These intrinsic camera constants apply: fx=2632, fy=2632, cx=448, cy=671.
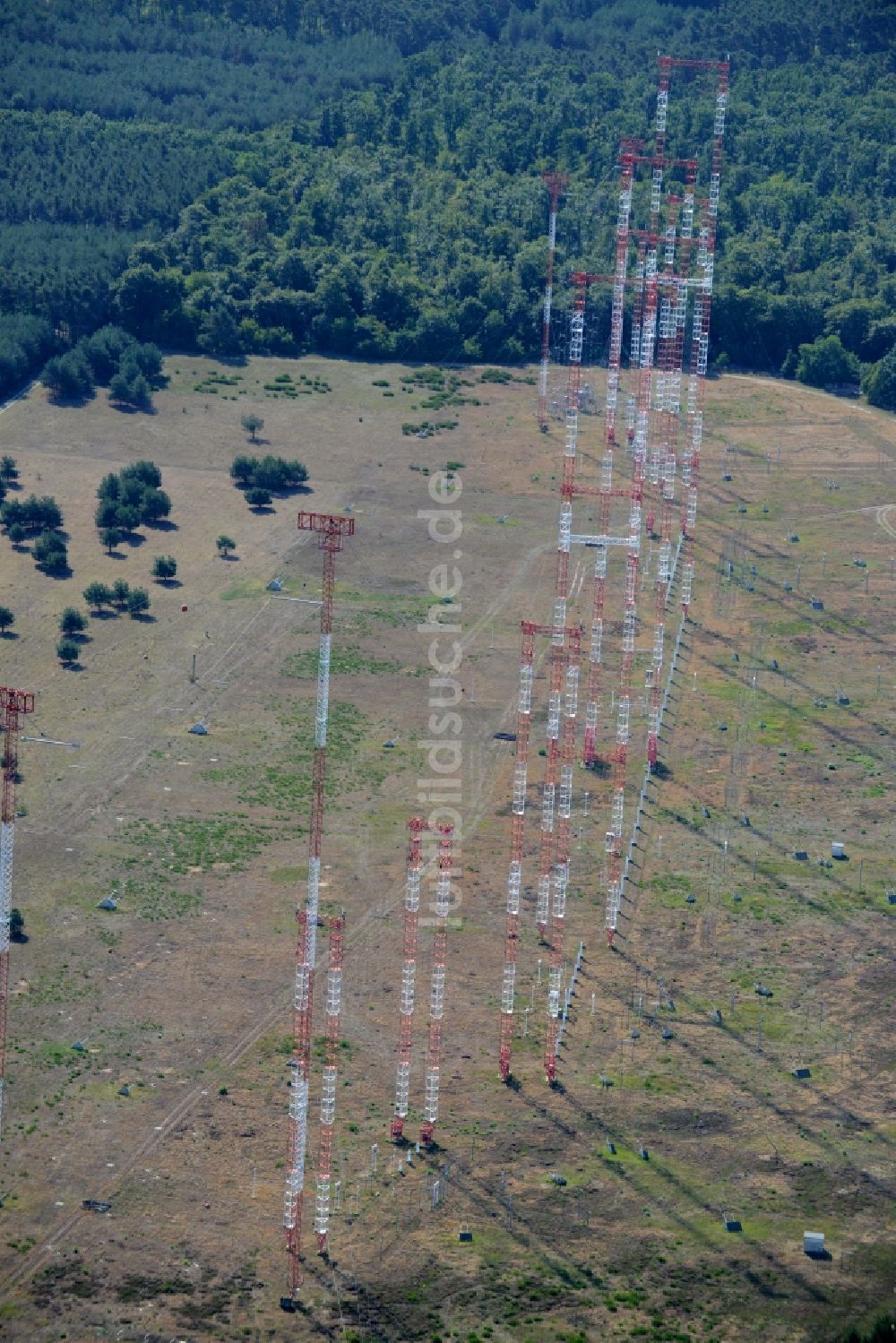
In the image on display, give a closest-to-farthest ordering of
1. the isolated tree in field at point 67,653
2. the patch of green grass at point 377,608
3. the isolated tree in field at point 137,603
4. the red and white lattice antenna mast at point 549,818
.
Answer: the red and white lattice antenna mast at point 549,818 → the isolated tree in field at point 67,653 → the isolated tree in field at point 137,603 → the patch of green grass at point 377,608

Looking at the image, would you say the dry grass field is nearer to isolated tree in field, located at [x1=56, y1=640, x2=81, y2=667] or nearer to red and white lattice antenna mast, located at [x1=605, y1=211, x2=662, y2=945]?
isolated tree in field, located at [x1=56, y1=640, x2=81, y2=667]

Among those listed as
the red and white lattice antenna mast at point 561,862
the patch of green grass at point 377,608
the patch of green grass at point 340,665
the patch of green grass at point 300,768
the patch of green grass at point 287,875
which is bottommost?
the patch of green grass at point 377,608

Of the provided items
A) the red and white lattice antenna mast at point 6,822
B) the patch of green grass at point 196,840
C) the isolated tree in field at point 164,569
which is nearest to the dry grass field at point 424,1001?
the patch of green grass at point 196,840

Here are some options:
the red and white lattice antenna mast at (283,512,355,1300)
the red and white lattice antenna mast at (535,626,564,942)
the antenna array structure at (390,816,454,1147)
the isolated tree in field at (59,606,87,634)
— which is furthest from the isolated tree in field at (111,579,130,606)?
the red and white lattice antenna mast at (283,512,355,1300)

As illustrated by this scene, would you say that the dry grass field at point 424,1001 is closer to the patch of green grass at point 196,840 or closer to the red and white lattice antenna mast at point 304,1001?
the patch of green grass at point 196,840

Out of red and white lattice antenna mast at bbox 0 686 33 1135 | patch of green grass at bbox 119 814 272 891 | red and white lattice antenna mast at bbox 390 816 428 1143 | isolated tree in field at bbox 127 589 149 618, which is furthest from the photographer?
isolated tree in field at bbox 127 589 149 618

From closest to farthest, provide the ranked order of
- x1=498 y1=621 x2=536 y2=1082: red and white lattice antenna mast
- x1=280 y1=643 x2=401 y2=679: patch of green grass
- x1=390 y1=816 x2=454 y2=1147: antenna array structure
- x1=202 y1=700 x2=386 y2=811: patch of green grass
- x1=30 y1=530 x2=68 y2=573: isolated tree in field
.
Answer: x1=390 y1=816 x2=454 y2=1147: antenna array structure, x1=498 y1=621 x2=536 y2=1082: red and white lattice antenna mast, x1=202 y1=700 x2=386 y2=811: patch of green grass, x1=280 y1=643 x2=401 y2=679: patch of green grass, x1=30 y1=530 x2=68 y2=573: isolated tree in field

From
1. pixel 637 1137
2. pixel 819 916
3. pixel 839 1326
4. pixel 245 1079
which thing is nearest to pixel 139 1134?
pixel 245 1079
